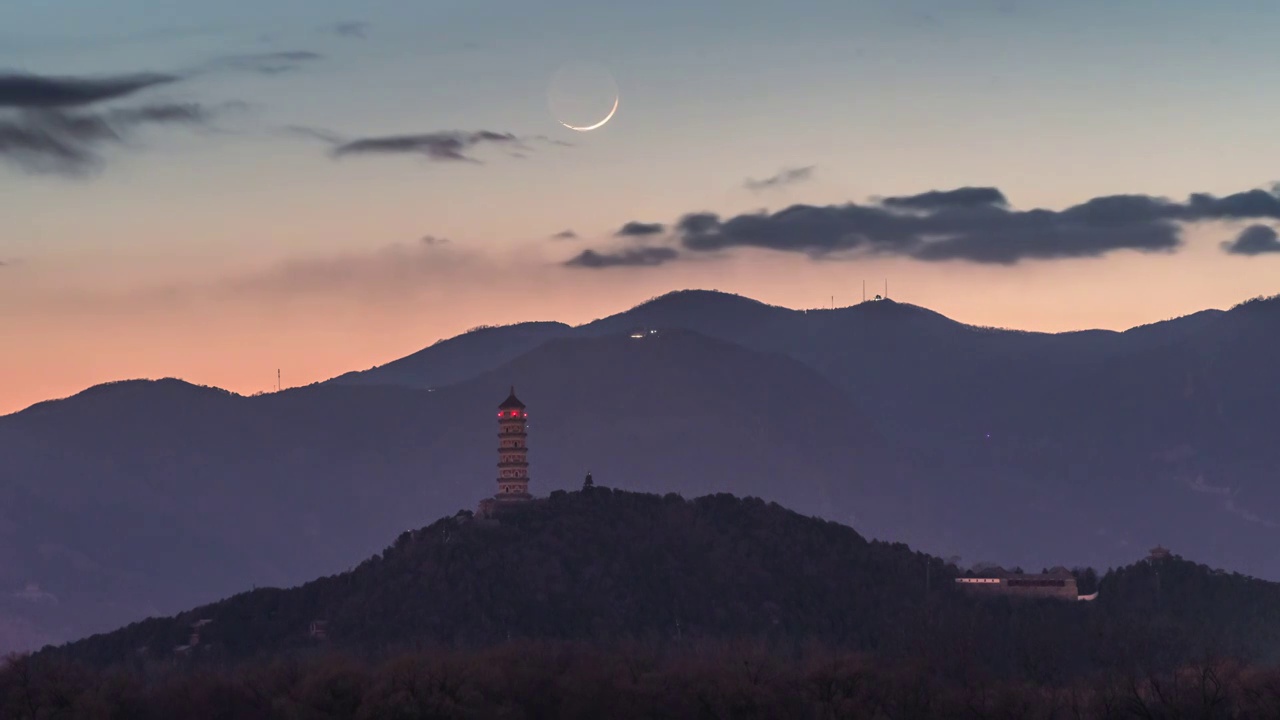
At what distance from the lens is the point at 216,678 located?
16512 centimetres

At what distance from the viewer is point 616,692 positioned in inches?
5950

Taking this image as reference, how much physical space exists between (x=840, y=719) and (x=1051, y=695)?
1833 cm

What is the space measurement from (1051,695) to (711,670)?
74.1 ft

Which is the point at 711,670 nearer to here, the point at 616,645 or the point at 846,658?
the point at 846,658

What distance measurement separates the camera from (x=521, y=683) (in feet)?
497

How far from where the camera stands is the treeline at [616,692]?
461 ft

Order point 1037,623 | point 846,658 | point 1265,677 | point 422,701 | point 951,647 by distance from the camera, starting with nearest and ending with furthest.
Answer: point 422,701 < point 1265,677 < point 846,658 < point 951,647 < point 1037,623

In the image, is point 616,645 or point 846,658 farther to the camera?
point 616,645

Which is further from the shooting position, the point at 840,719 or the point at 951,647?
the point at 951,647

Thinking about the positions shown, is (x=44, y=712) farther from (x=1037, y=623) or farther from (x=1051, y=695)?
(x=1037, y=623)

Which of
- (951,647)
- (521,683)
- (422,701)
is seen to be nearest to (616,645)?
(951,647)

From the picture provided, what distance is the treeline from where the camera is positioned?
461 feet

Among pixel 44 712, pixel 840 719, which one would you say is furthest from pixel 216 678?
pixel 840 719

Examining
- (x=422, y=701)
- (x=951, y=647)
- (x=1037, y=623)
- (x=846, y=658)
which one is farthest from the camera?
(x=1037, y=623)
